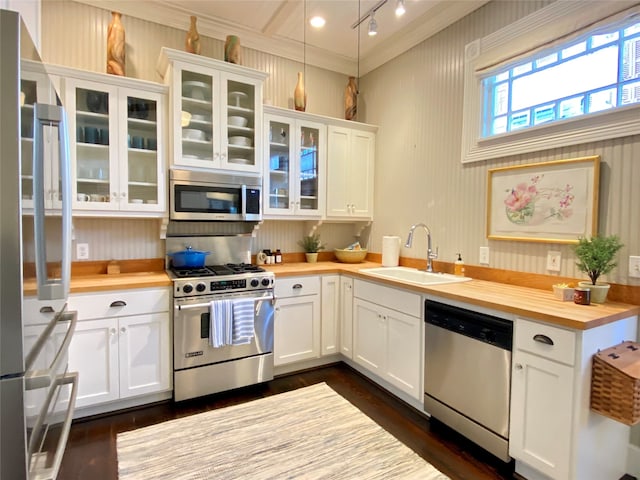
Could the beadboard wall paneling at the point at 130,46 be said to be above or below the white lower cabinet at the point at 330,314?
above

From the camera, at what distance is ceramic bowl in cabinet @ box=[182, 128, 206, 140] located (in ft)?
8.96

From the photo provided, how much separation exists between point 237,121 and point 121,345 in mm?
1962

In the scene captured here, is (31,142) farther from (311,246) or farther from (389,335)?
(311,246)

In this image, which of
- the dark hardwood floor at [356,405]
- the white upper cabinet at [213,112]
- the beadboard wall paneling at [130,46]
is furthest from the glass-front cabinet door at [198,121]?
the dark hardwood floor at [356,405]

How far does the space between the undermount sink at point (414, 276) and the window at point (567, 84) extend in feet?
3.69

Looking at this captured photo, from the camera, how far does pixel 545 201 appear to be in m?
2.23

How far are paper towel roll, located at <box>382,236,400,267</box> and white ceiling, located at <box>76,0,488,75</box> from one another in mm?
1830

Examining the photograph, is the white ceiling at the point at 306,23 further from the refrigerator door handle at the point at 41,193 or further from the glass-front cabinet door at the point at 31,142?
the refrigerator door handle at the point at 41,193

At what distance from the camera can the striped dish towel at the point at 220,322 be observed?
255 centimetres

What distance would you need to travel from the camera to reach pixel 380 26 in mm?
3113

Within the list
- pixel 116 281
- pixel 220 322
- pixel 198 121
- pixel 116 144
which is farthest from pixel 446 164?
pixel 116 281

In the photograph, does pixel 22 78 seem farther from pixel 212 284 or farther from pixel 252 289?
pixel 252 289

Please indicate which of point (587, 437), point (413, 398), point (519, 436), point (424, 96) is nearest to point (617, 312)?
point (587, 437)

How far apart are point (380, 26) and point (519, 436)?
329cm
